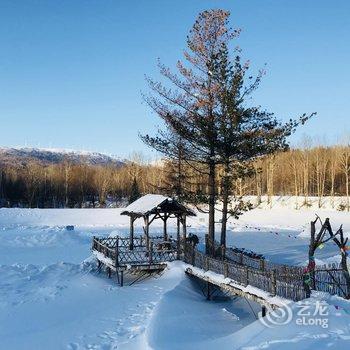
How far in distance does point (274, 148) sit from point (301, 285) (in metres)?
10.5

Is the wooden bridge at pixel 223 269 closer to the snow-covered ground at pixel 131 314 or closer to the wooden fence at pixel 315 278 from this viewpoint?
the wooden fence at pixel 315 278

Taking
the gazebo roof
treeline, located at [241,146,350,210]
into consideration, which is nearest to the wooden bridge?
the gazebo roof

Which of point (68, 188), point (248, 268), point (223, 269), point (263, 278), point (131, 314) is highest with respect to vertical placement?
point (68, 188)

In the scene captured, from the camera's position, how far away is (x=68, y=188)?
86.1m

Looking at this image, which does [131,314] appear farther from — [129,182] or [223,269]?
[129,182]

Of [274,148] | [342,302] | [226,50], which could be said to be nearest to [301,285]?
[342,302]

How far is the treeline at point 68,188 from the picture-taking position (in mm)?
82188

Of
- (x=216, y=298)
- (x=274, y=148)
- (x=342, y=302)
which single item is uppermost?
(x=274, y=148)

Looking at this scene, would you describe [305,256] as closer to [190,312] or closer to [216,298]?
[216,298]

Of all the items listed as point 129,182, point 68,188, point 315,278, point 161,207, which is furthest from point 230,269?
point 129,182

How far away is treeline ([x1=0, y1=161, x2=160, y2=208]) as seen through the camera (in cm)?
8219

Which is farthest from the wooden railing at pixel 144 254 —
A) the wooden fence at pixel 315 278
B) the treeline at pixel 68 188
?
the treeline at pixel 68 188

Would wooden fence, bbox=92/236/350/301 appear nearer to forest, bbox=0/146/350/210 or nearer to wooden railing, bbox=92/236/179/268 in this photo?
wooden railing, bbox=92/236/179/268

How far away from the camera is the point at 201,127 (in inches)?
859
